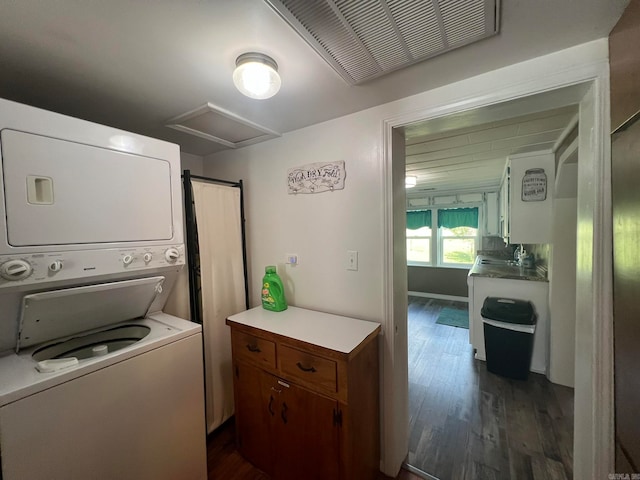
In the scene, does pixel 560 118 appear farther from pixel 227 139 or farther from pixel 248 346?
pixel 248 346

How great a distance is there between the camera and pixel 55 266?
916 mm

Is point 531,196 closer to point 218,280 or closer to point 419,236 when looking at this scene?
point 218,280

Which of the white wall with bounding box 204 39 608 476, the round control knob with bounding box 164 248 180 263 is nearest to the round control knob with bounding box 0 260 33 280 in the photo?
the round control knob with bounding box 164 248 180 263

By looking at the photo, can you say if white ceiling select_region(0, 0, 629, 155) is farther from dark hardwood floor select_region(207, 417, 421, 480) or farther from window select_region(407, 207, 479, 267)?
window select_region(407, 207, 479, 267)

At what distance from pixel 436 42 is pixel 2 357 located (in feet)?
6.98

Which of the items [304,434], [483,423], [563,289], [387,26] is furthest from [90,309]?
[563,289]

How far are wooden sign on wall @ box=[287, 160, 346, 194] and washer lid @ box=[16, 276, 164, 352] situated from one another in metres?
1.01

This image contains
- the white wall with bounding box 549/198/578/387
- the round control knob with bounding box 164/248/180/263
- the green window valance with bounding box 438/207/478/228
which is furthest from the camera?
the green window valance with bounding box 438/207/478/228

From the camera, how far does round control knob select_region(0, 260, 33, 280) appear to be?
0.81 meters

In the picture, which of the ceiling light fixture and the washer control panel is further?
the ceiling light fixture

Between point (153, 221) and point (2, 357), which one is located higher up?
point (153, 221)

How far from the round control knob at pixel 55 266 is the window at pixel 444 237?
5.59 m

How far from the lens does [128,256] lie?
1.12 m

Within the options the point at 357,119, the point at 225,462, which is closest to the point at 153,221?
the point at 357,119
